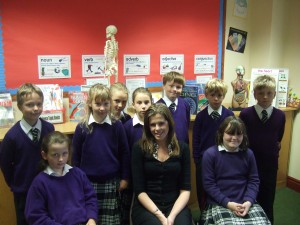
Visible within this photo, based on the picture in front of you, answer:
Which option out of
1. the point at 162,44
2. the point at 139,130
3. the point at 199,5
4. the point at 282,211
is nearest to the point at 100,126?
the point at 139,130

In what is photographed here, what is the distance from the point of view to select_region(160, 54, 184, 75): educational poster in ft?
9.62

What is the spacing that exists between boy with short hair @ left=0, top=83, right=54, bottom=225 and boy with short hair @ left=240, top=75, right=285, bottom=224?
1522 millimetres

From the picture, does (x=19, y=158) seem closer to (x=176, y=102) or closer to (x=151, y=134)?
(x=151, y=134)

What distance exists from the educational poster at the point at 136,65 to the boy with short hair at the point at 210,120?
792mm

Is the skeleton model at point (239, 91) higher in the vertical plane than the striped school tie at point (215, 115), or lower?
higher

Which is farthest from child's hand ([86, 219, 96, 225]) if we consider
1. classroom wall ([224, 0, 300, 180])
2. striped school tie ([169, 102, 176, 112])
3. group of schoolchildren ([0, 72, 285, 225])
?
classroom wall ([224, 0, 300, 180])

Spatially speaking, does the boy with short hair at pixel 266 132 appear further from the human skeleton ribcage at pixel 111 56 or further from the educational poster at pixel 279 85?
the human skeleton ribcage at pixel 111 56

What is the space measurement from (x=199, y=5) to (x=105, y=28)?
3.46 ft

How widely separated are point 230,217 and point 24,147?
1277 mm

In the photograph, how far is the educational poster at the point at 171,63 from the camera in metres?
2.93

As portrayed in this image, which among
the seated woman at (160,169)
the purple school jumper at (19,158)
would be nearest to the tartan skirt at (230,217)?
the seated woman at (160,169)

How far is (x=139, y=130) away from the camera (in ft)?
6.84

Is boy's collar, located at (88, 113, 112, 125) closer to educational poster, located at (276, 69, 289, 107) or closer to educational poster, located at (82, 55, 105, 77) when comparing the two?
educational poster, located at (82, 55, 105, 77)

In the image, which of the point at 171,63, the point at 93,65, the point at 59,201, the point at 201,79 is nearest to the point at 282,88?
the point at 201,79
